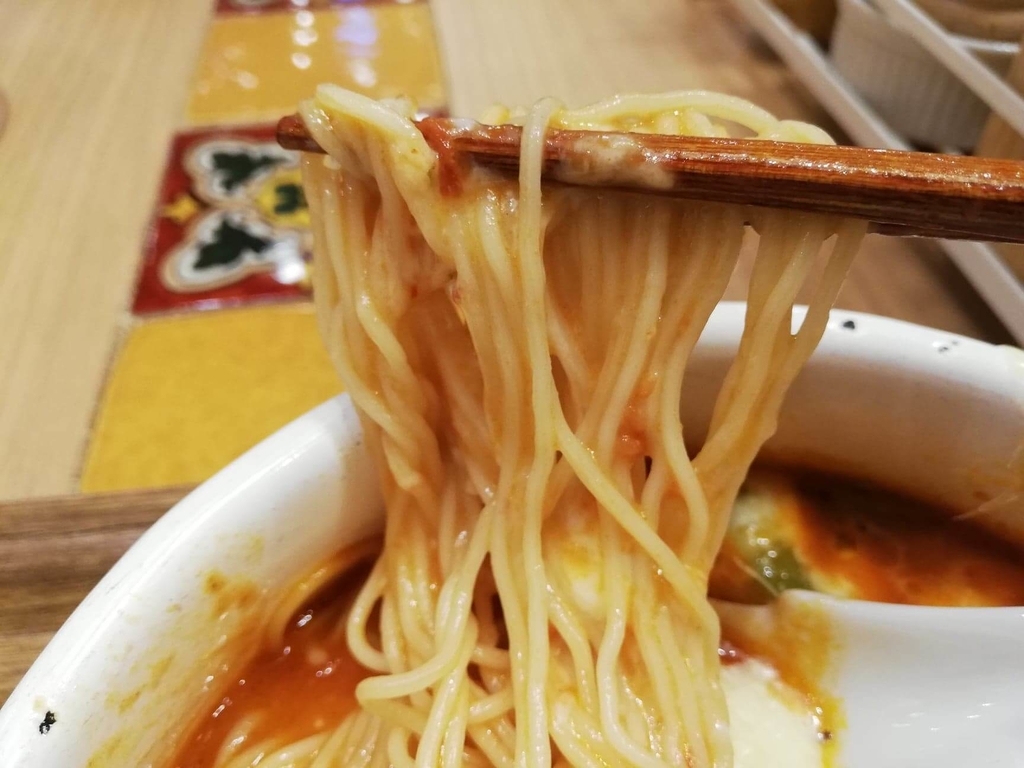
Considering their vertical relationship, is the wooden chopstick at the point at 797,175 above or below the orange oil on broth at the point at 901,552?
above

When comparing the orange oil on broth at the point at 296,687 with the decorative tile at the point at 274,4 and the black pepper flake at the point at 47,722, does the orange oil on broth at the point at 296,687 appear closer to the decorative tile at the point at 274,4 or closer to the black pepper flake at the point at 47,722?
the black pepper flake at the point at 47,722

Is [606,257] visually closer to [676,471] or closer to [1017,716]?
[676,471]

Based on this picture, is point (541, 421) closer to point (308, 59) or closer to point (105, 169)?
point (105, 169)

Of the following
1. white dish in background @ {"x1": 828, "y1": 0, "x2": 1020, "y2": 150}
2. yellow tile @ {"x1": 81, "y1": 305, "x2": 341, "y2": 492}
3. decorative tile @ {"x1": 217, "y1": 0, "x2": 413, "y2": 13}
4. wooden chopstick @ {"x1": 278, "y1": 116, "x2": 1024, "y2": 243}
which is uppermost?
wooden chopstick @ {"x1": 278, "y1": 116, "x2": 1024, "y2": 243}

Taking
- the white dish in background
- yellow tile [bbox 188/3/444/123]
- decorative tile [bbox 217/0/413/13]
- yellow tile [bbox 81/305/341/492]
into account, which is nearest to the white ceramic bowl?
yellow tile [bbox 81/305/341/492]

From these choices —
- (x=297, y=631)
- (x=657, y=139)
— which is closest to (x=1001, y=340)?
(x=657, y=139)

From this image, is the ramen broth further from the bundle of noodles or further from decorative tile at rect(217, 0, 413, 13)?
decorative tile at rect(217, 0, 413, 13)

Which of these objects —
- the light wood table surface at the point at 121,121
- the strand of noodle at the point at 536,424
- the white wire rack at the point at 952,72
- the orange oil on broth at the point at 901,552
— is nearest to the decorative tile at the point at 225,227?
the light wood table surface at the point at 121,121
